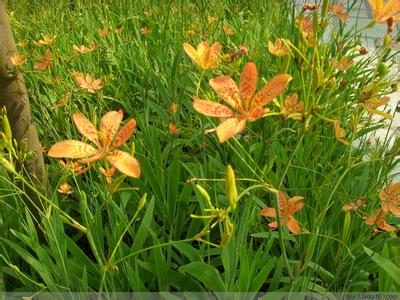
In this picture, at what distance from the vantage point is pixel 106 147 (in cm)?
61

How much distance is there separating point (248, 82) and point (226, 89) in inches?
1.3

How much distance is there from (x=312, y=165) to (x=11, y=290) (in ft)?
2.57

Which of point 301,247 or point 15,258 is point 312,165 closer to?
point 301,247

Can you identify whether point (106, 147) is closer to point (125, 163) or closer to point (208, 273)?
point (125, 163)

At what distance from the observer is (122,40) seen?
2.16 metres

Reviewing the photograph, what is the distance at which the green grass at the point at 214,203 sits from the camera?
0.87m

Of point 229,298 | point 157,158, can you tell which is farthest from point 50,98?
point 229,298

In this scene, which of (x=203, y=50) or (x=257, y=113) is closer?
(x=257, y=113)

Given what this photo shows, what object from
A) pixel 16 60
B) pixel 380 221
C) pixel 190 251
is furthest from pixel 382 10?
pixel 16 60

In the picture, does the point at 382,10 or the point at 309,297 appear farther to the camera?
the point at 309,297

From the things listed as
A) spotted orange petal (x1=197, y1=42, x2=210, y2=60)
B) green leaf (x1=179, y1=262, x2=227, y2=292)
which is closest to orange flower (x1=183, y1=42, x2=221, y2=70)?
spotted orange petal (x1=197, y1=42, x2=210, y2=60)

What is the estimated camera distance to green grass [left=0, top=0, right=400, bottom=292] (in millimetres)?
872

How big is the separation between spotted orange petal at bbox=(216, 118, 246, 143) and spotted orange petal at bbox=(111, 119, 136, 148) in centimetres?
12

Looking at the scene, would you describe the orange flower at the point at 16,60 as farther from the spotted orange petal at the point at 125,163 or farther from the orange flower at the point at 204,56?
the spotted orange petal at the point at 125,163
